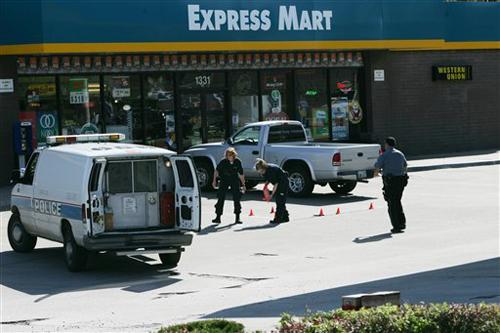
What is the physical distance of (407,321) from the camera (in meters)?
8.84

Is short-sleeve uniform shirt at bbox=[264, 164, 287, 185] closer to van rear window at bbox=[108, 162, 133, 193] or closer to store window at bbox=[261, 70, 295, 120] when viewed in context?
van rear window at bbox=[108, 162, 133, 193]

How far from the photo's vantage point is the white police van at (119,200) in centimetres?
1752

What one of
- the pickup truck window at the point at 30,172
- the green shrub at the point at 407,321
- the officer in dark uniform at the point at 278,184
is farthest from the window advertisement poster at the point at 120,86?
the green shrub at the point at 407,321

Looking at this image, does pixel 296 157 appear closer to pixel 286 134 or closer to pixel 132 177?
pixel 286 134

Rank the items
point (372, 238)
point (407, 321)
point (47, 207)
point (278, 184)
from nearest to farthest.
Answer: point (407, 321), point (47, 207), point (372, 238), point (278, 184)

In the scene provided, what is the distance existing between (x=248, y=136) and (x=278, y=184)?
608 cm

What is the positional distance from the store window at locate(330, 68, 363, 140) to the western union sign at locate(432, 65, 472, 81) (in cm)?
321

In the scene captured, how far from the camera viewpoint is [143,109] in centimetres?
3397

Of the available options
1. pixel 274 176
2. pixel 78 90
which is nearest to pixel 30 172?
pixel 274 176

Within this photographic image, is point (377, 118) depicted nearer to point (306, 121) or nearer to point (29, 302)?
point (306, 121)

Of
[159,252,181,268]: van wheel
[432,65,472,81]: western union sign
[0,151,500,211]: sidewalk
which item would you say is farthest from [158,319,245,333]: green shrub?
[432,65,472,81]: western union sign

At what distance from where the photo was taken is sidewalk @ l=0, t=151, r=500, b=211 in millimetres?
34969

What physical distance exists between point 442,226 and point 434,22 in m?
18.4

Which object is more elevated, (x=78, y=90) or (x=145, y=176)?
(x=78, y=90)
